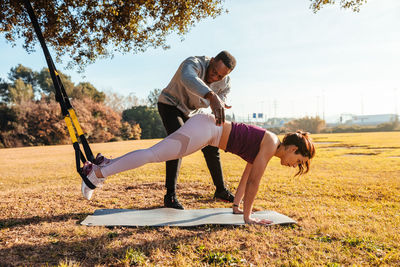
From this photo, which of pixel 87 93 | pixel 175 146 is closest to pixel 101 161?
pixel 175 146

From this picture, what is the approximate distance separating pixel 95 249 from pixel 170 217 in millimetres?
1164

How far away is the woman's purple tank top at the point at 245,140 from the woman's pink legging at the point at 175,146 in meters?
0.24

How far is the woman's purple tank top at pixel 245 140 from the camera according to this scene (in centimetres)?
320

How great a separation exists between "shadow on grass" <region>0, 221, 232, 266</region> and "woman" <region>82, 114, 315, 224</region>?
56 cm

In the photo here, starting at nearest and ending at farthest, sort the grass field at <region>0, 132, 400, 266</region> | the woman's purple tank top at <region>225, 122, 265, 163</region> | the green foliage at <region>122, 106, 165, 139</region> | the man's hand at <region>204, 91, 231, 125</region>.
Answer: the grass field at <region>0, 132, 400, 266</region> < the man's hand at <region>204, 91, 231, 125</region> < the woman's purple tank top at <region>225, 122, 265, 163</region> < the green foliage at <region>122, 106, 165, 139</region>

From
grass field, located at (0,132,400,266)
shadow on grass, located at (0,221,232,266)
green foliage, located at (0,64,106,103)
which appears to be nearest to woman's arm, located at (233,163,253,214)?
grass field, located at (0,132,400,266)

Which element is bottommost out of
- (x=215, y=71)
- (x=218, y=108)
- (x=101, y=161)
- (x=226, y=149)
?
(x=101, y=161)

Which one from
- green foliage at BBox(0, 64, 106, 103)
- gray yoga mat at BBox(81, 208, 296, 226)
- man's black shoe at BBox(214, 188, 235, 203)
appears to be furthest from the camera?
green foliage at BBox(0, 64, 106, 103)

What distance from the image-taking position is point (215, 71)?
3.66 m

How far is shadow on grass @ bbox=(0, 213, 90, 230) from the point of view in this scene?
3.49 m

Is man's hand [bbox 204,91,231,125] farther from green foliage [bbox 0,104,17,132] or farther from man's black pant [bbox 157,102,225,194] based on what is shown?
green foliage [bbox 0,104,17,132]

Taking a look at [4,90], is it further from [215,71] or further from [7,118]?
[215,71]

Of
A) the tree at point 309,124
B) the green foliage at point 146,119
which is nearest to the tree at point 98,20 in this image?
the green foliage at point 146,119

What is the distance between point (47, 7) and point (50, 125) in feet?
66.8
